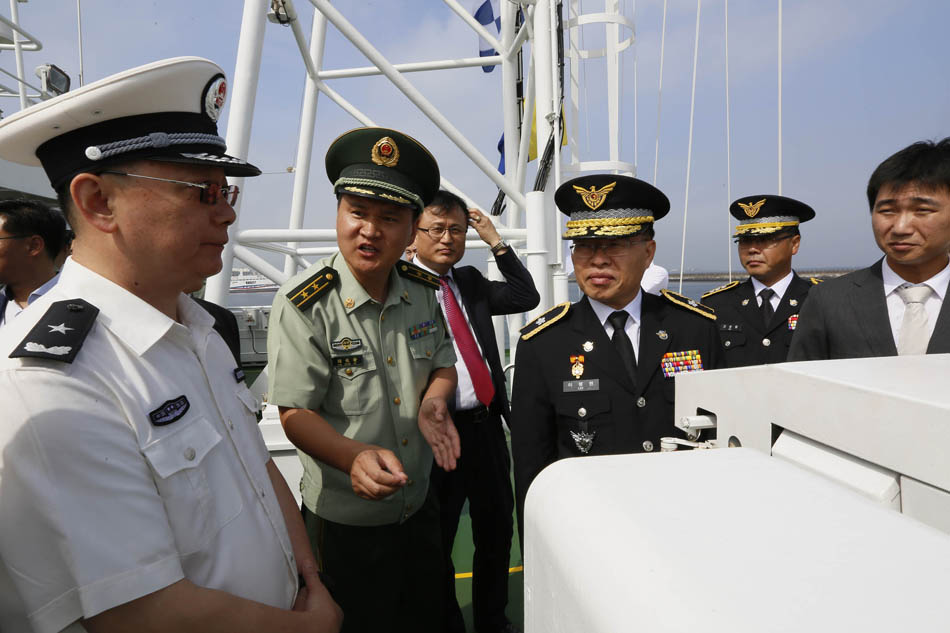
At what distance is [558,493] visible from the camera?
70 centimetres

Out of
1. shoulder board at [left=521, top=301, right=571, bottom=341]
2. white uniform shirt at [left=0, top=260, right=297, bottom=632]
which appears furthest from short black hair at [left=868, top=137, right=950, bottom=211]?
white uniform shirt at [left=0, top=260, right=297, bottom=632]

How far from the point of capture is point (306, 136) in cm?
574

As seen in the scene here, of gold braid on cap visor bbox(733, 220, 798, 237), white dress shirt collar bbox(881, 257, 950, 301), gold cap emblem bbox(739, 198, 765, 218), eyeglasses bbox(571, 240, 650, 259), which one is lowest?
white dress shirt collar bbox(881, 257, 950, 301)

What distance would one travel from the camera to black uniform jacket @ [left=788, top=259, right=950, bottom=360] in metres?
1.99

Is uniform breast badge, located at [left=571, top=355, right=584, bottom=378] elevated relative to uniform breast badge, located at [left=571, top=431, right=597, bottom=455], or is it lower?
elevated

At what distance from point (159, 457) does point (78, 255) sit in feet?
1.39

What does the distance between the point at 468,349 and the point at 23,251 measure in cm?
248

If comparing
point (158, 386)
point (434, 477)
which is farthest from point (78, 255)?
point (434, 477)

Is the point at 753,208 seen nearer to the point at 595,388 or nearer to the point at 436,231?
the point at 436,231

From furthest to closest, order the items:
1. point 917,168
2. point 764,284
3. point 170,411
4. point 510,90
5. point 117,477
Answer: point 510,90 < point 764,284 < point 917,168 < point 170,411 < point 117,477

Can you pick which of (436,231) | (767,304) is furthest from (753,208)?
(436,231)

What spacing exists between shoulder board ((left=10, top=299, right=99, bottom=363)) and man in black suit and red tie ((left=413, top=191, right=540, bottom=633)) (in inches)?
74.0

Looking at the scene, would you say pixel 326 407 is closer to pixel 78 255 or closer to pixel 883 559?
pixel 78 255

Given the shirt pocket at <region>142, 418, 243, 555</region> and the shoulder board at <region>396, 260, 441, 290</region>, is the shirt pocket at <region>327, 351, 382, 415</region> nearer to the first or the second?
the shoulder board at <region>396, 260, 441, 290</region>
